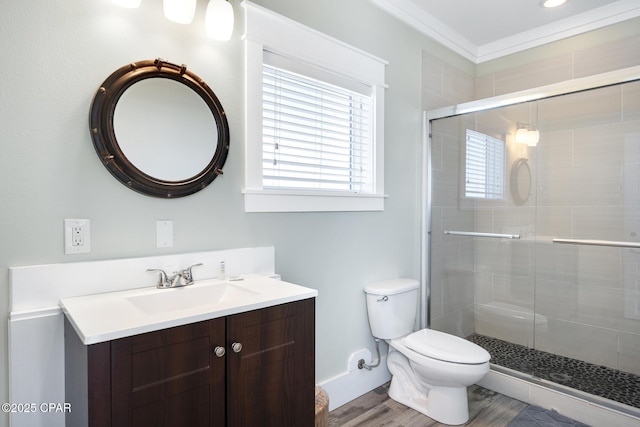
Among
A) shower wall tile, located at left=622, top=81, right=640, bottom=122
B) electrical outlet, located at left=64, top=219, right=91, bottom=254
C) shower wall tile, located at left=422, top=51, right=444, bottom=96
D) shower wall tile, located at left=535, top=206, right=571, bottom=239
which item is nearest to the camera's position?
electrical outlet, located at left=64, top=219, right=91, bottom=254

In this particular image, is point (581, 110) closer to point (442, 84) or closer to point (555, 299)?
point (442, 84)

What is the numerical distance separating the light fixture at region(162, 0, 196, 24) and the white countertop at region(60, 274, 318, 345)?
3.48ft

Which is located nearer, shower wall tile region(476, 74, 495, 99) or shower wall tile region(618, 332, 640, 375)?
shower wall tile region(618, 332, 640, 375)

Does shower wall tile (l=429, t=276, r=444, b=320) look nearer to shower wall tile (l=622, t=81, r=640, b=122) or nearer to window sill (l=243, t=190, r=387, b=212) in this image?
window sill (l=243, t=190, r=387, b=212)

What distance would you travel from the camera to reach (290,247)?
1.90 metres

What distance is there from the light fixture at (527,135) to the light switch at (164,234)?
225 centimetres

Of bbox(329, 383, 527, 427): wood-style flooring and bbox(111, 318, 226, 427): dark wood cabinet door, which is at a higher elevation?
bbox(111, 318, 226, 427): dark wood cabinet door

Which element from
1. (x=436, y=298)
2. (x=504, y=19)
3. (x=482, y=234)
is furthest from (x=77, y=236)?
(x=504, y=19)

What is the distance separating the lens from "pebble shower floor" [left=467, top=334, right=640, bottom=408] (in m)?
2.10

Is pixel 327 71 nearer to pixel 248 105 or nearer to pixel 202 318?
pixel 248 105

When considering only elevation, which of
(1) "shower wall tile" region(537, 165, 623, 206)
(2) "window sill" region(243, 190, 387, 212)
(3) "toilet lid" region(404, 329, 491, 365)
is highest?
(1) "shower wall tile" region(537, 165, 623, 206)

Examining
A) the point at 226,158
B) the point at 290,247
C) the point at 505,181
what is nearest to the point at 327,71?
the point at 226,158

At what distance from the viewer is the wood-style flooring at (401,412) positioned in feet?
6.57

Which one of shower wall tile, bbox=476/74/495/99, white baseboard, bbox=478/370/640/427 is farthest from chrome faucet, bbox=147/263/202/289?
shower wall tile, bbox=476/74/495/99
